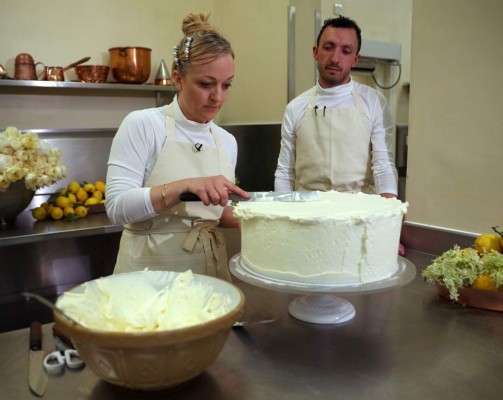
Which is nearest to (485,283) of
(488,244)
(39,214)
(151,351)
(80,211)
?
(488,244)

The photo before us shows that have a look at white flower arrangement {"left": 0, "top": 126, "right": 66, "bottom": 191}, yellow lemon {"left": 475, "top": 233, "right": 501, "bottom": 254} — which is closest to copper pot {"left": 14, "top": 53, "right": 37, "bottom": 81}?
white flower arrangement {"left": 0, "top": 126, "right": 66, "bottom": 191}

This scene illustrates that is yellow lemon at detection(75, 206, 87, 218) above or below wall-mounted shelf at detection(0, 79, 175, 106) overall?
below

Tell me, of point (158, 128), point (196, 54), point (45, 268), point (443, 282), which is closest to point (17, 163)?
point (45, 268)

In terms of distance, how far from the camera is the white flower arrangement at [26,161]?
2.16 meters

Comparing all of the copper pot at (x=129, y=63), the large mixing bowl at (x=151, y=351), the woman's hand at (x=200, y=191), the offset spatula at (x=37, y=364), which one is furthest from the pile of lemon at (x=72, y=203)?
the large mixing bowl at (x=151, y=351)

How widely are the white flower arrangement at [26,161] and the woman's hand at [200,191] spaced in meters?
1.07

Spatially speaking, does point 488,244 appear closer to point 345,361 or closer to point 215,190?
point 345,361

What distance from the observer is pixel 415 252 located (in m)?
1.80

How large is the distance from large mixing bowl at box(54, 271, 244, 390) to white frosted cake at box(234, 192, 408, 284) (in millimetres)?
271

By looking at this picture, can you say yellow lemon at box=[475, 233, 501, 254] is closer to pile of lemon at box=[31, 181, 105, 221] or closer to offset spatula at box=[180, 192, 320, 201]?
offset spatula at box=[180, 192, 320, 201]

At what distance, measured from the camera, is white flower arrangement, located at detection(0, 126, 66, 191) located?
216cm

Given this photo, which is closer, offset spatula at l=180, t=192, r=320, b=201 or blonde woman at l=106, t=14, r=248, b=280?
offset spatula at l=180, t=192, r=320, b=201

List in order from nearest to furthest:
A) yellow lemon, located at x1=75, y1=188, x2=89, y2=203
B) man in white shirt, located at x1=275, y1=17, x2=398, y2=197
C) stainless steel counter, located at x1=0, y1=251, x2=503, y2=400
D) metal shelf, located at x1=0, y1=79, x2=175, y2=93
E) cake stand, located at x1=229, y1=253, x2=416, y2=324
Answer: stainless steel counter, located at x1=0, y1=251, x2=503, y2=400, cake stand, located at x1=229, y1=253, x2=416, y2=324, man in white shirt, located at x1=275, y1=17, x2=398, y2=197, metal shelf, located at x1=0, y1=79, x2=175, y2=93, yellow lemon, located at x1=75, y1=188, x2=89, y2=203

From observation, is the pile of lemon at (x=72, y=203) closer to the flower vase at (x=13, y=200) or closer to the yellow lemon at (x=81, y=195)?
the yellow lemon at (x=81, y=195)
